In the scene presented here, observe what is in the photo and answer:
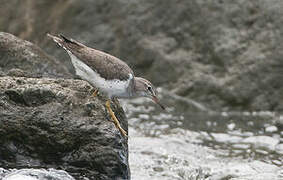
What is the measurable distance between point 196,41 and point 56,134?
626cm

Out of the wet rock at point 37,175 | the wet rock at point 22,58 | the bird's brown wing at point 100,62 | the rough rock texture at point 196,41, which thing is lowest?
the wet rock at point 37,175

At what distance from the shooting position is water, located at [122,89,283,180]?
26.6 ft

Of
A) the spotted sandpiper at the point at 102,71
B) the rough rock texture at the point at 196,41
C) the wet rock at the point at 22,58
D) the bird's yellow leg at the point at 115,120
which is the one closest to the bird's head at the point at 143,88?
the spotted sandpiper at the point at 102,71

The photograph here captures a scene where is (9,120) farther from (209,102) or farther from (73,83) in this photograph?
(209,102)

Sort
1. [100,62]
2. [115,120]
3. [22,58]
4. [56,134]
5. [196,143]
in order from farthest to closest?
[196,143] → [22,58] → [100,62] → [115,120] → [56,134]

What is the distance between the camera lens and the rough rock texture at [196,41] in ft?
36.8

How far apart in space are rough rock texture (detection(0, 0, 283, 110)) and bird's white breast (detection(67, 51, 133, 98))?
177 inches

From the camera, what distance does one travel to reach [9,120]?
6289mm

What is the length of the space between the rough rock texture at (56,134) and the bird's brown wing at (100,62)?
769mm

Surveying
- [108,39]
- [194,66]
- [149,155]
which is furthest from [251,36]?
[149,155]

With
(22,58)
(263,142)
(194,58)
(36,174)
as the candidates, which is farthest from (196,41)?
(36,174)

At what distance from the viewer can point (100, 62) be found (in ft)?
23.6

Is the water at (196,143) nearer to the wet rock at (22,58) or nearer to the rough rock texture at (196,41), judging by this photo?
the rough rock texture at (196,41)

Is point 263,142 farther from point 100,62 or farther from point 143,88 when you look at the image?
point 100,62
